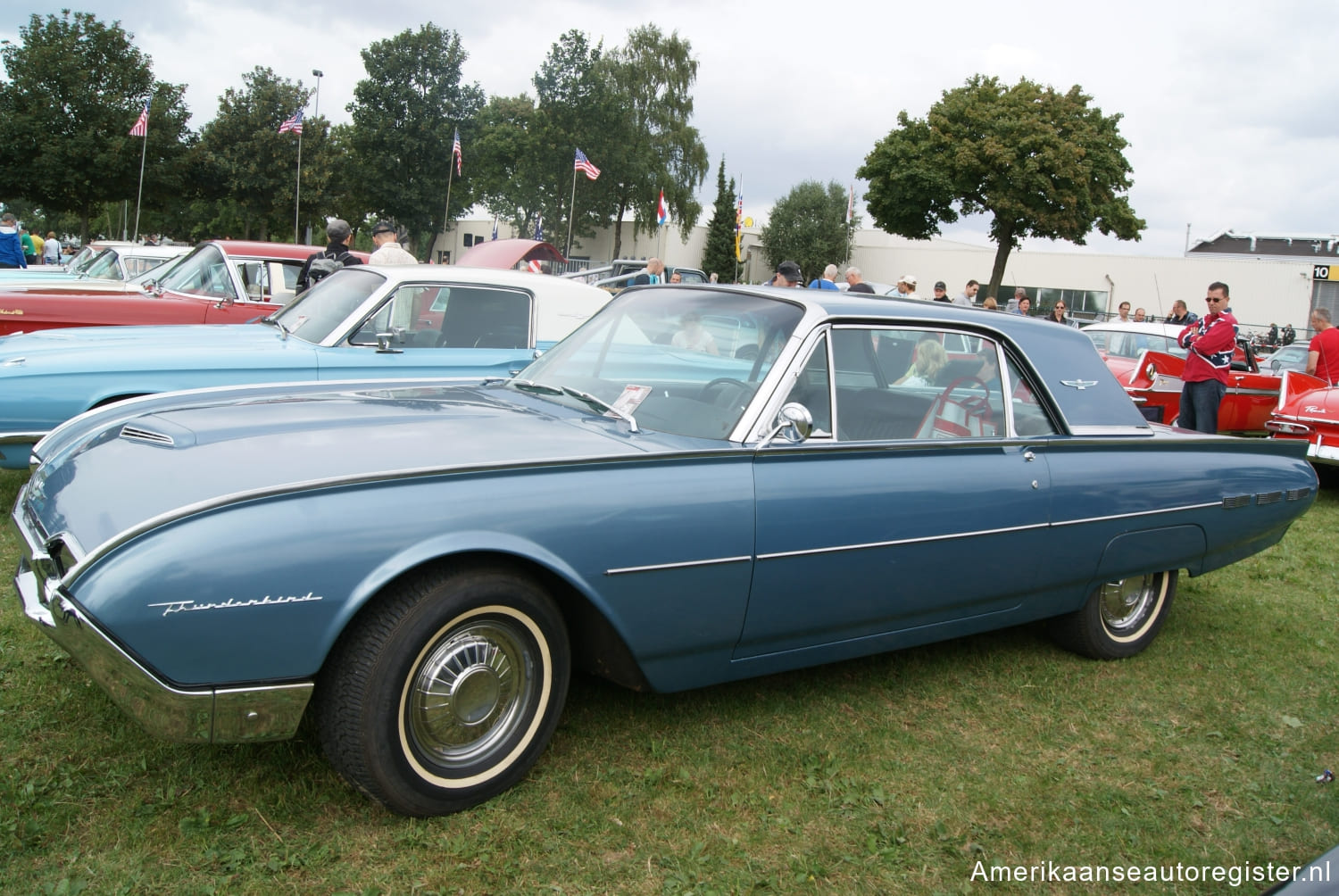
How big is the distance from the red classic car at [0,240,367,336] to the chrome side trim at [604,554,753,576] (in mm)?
6233

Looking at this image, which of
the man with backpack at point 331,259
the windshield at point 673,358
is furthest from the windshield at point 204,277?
the windshield at point 673,358

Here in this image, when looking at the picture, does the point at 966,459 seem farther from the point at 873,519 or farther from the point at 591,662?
the point at 591,662

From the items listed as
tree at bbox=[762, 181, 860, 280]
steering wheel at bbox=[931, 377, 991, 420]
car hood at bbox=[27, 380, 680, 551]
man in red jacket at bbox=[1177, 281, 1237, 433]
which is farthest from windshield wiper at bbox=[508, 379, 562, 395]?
tree at bbox=[762, 181, 860, 280]

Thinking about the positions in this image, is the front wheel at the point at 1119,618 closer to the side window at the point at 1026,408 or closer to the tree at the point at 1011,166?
the side window at the point at 1026,408

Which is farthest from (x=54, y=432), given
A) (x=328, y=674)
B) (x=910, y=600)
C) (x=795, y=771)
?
(x=910, y=600)

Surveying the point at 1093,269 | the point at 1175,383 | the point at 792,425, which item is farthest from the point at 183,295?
the point at 1093,269

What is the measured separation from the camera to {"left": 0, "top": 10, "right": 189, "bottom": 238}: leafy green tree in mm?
30766

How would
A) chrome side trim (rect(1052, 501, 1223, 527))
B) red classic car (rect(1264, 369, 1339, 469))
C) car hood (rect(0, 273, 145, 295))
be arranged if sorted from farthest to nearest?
red classic car (rect(1264, 369, 1339, 469)) → car hood (rect(0, 273, 145, 295)) → chrome side trim (rect(1052, 501, 1223, 527))

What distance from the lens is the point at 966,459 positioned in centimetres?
334

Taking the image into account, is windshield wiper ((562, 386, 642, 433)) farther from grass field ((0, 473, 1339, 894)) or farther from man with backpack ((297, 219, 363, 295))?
man with backpack ((297, 219, 363, 295))

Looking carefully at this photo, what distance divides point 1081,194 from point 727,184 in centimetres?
2890

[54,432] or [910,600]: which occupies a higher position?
[54,432]

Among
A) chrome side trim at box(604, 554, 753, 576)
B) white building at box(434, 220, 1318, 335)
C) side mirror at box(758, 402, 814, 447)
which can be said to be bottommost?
chrome side trim at box(604, 554, 753, 576)

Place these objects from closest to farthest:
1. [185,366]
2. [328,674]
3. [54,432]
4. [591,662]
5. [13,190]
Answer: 1. [328,674]
2. [591,662]
3. [54,432]
4. [185,366]
5. [13,190]
